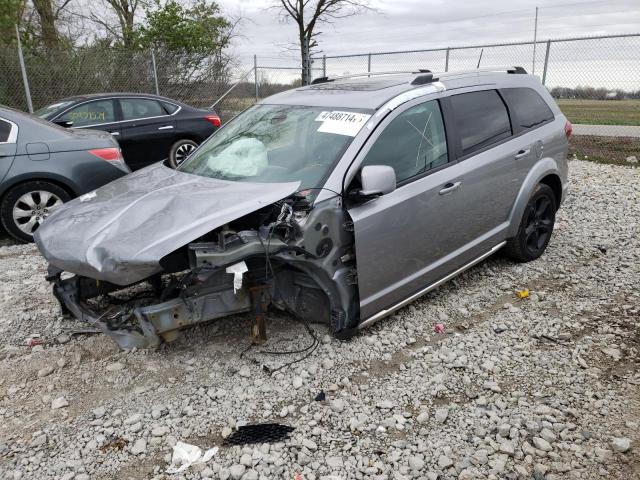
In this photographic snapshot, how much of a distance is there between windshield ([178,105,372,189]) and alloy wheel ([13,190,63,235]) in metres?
2.47

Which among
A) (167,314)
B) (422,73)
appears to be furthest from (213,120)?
(167,314)

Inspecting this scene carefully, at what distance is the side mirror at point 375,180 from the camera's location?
3.31 metres

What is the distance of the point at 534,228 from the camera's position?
201 inches

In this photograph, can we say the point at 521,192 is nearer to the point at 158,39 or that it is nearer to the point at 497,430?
the point at 497,430

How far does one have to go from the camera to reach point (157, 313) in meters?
3.13

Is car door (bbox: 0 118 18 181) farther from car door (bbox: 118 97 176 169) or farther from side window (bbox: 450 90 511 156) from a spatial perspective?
side window (bbox: 450 90 511 156)

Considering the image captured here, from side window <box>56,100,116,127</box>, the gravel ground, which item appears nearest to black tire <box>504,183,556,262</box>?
the gravel ground

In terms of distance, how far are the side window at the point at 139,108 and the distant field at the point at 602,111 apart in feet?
28.4

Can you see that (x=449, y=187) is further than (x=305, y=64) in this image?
No

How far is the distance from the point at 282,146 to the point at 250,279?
1066mm

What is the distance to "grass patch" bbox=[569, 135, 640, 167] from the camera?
1015cm

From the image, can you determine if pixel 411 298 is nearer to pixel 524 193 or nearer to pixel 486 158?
pixel 486 158

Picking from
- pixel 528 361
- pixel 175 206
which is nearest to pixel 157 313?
pixel 175 206

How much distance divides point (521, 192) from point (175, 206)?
3.08 m
